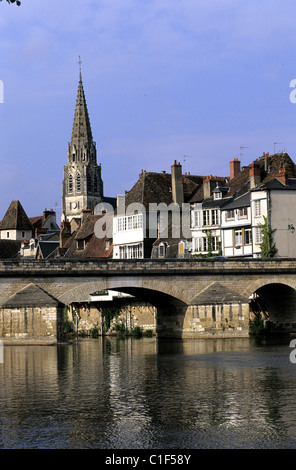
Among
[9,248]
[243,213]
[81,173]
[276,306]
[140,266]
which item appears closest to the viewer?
[140,266]

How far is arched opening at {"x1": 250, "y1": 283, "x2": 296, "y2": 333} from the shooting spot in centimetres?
6216

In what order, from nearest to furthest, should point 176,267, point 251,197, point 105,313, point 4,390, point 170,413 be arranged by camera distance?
point 170,413 < point 4,390 < point 176,267 < point 251,197 < point 105,313

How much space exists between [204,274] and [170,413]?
109 ft

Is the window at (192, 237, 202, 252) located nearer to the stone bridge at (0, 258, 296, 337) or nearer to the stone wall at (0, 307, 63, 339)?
the stone bridge at (0, 258, 296, 337)

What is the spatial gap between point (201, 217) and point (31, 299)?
22529 mm

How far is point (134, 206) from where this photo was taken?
76938 millimetres

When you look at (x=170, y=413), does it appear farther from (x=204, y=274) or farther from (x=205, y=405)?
(x=204, y=274)

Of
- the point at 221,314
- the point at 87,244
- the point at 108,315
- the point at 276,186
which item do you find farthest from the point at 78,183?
the point at 221,314

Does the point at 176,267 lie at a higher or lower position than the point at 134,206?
lower

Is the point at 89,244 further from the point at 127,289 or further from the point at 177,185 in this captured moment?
the point at 127,289

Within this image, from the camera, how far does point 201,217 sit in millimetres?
72062

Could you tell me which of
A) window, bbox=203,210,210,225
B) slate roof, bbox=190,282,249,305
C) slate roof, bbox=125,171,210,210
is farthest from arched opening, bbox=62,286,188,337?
slate roof, bbox=125,171,210,210
